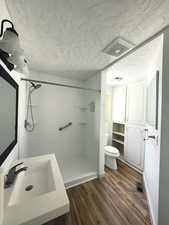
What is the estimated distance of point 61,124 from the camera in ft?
8.38

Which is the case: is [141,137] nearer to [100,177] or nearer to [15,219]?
[100,177]

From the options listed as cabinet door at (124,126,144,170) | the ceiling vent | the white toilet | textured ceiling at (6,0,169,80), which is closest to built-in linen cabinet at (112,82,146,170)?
cabinet door at (124,126,144,170)

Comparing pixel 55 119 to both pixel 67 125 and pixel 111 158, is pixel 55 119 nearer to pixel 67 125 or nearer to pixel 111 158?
pixel 67 125

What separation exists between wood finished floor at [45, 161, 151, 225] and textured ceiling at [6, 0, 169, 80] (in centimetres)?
204

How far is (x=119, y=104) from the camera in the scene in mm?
2838

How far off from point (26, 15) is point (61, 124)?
2038mm

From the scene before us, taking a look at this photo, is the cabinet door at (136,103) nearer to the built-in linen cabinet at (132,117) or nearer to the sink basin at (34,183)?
the built-in linen cabinet at (132,117)

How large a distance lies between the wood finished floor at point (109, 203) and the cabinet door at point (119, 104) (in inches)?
Answer: 56.4

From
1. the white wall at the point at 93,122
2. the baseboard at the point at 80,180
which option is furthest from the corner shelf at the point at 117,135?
the baseboard at the point at 80,180

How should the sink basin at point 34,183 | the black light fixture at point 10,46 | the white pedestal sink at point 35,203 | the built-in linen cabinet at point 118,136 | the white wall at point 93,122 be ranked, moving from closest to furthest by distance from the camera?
1. the white pedestal sink at point 35,203
2. the black light fixture at point 10,46
3. the sink basin at point 34,183
4. the white wall at point 93,122
5. the built-in linen cabinet at point 118,136

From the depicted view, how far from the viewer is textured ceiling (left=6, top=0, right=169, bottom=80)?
774mm

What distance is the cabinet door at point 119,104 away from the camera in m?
2.71

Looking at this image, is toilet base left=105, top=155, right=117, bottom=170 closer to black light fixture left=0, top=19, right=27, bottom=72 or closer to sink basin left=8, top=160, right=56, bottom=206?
sink basin left=8, top=160, right=56, bottom=206

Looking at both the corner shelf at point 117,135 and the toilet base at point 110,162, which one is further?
the corner shelf at point 117,135
